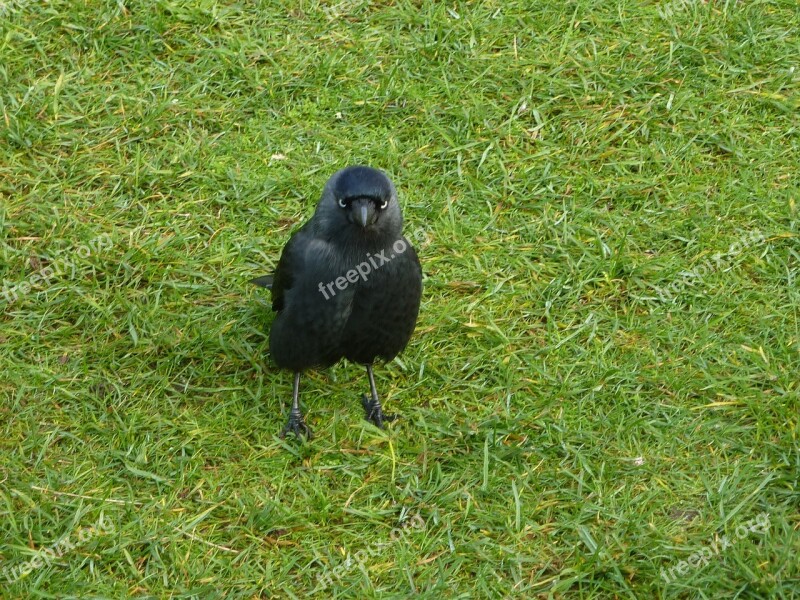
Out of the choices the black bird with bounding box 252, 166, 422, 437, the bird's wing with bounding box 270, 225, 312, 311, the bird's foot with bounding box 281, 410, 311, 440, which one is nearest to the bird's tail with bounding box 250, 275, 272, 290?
the bird's wing with bounding box 270, 225, 312, 311

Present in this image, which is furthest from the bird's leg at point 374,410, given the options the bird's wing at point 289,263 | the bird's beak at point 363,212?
the bird's beak at point 363,212

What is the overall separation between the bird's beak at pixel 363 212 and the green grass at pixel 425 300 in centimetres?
112

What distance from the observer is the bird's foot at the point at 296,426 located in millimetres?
4977

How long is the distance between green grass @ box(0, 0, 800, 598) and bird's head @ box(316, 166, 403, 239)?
968 mm

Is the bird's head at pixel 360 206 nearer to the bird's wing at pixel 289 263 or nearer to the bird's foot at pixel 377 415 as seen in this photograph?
the bird's wing at pixel 289 263

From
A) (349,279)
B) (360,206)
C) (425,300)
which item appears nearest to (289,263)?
(349,279)

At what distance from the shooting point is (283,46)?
6730 millimetres

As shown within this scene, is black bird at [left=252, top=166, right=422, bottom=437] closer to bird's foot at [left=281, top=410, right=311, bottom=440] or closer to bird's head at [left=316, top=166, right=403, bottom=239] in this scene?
bird's head at [left=316, top=166, right=403, bottom=239]

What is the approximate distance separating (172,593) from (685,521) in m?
2.31

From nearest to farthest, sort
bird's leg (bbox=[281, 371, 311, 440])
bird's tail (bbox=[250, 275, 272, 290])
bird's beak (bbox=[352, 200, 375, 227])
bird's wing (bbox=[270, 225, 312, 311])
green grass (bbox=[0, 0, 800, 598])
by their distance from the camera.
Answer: bird's beak (bbox=[352, 200, 375, 227]), green grass (bbox=[0, 0, 800, 598]), bird's wing (bbox=[270, 225, 312, 311]), bird's leg (bbox=[281, 371, 311, 440]), bird's tail (bbox=[250, 275, 272, 290])

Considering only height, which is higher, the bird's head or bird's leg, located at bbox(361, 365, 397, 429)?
the bird's head

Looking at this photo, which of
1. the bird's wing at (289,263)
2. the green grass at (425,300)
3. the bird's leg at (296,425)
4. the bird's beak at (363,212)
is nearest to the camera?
the bird's beak at (363,212)

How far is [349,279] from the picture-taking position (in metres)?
4.58

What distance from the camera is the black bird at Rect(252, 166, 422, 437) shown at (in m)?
4.51
